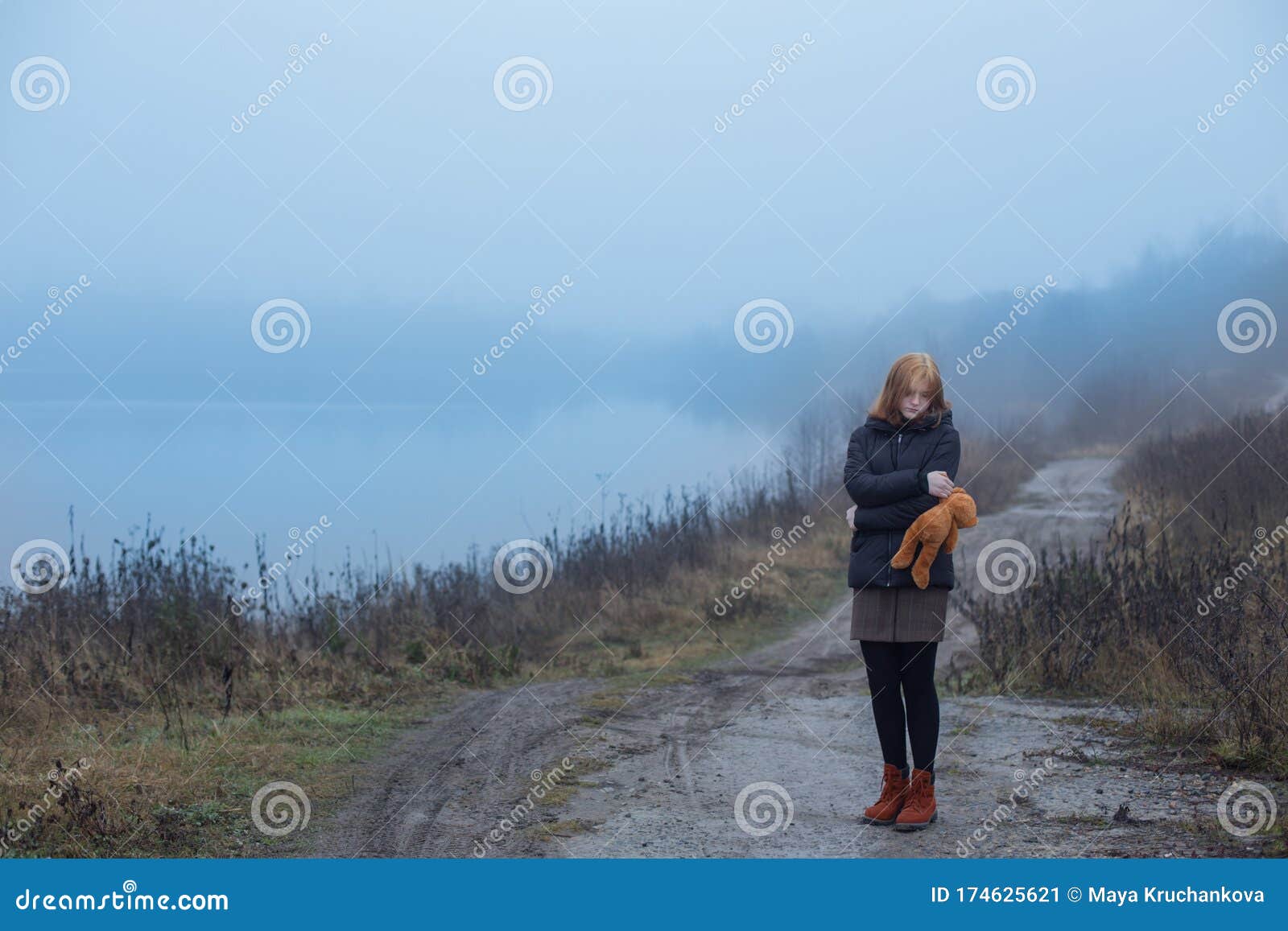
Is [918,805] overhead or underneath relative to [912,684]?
underneath

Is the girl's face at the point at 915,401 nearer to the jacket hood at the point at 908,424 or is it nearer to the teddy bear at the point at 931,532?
the jacket hood at the point at 908,424

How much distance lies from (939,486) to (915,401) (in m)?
0.43

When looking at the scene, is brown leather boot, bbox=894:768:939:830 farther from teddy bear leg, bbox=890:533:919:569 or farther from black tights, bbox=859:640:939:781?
teddy bear leg, bbox=890:533:919:569

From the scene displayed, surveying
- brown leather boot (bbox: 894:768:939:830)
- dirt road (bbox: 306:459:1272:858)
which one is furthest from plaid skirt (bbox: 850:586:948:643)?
dirt road (bbox: 306:459:1272:858)

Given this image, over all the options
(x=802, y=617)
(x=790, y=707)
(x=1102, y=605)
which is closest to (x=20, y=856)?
(x=790, y=707)

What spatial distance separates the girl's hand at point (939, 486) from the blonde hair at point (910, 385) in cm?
34

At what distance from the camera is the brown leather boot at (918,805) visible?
5.34 metres

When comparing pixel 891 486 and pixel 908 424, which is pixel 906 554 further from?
pixel 908 424

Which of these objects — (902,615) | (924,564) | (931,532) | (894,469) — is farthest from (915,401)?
(902,615)

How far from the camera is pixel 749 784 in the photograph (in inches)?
254

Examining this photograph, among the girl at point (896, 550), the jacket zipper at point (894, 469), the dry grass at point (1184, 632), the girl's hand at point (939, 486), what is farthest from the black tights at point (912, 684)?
the dry grass at point (1184, 632)

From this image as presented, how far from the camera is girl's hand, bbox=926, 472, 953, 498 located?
16.4 feet

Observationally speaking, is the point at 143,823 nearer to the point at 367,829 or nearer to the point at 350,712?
the point at 367,829

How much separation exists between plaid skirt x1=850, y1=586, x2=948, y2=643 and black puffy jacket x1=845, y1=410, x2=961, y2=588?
0.16 ft
